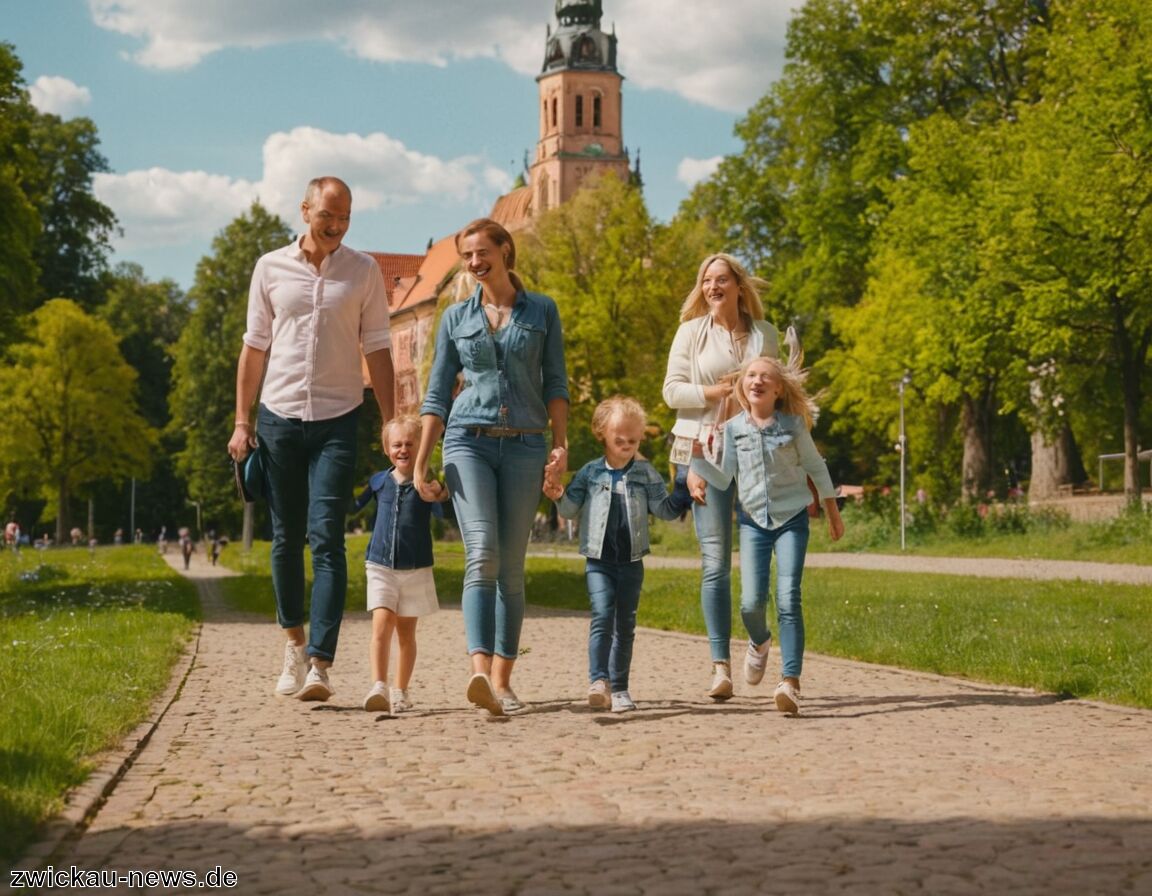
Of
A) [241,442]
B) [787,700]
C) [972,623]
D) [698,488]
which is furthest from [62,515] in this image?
[787,700]

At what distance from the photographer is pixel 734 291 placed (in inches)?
344

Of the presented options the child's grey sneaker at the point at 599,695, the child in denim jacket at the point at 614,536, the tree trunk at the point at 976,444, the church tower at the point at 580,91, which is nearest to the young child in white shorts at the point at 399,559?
the child in denim jacket at the point at 614,536

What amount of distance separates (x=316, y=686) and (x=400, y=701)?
47 centimetres

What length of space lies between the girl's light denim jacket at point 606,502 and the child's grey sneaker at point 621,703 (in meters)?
0.67

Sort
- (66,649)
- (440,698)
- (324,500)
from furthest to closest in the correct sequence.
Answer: (66,649) < (440,698) < (324,500)

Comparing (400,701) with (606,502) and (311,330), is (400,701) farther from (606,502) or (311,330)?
(311,330)

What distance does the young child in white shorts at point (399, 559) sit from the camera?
→ 8234 mm

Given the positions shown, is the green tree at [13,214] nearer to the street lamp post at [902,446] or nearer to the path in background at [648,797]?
the path in background at [648,797]

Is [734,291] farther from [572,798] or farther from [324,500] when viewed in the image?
[572,798]

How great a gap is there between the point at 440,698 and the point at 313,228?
2.50m

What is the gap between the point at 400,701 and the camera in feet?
26.7

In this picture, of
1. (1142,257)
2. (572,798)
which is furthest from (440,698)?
(1142,257)

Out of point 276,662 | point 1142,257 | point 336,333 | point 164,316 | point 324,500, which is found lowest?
point 276,662

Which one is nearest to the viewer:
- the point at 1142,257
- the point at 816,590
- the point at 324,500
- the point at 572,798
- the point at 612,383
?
the point at 572,798
